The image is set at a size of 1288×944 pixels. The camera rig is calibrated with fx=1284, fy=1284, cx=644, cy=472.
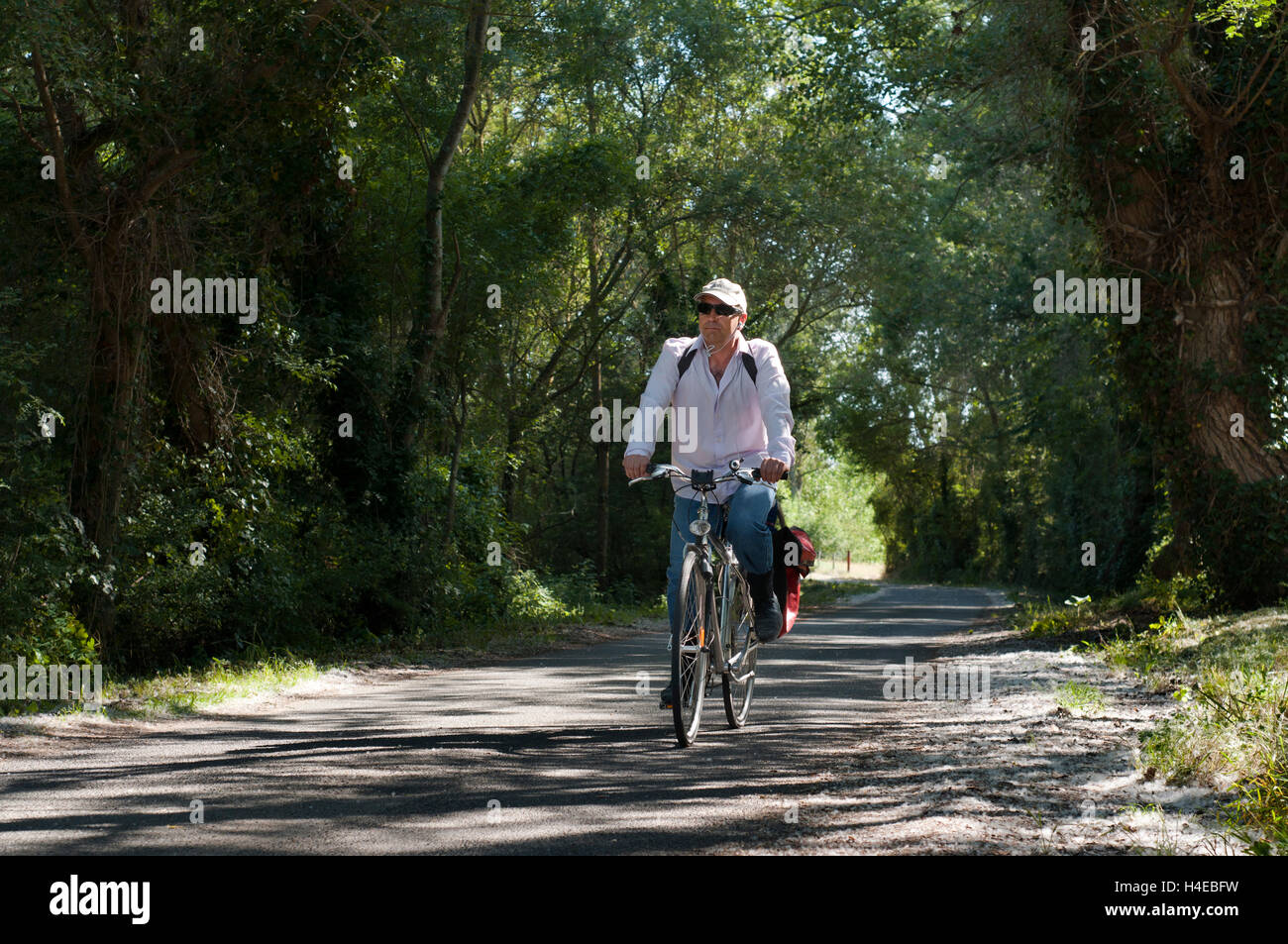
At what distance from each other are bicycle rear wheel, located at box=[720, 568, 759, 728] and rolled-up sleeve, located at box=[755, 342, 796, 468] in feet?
2.80

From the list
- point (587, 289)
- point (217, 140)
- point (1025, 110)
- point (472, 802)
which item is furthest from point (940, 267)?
point (472, 802)

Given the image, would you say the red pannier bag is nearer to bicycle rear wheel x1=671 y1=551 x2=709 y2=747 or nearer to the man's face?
bicycle rear wheel x1=671 y1=551 x2=709 y2=747

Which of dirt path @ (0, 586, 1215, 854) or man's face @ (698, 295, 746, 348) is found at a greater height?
man's face @ (698, 295, 746, 348)

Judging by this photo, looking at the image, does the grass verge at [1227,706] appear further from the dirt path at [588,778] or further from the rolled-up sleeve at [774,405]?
the rolled-up sleeve at [774,405]

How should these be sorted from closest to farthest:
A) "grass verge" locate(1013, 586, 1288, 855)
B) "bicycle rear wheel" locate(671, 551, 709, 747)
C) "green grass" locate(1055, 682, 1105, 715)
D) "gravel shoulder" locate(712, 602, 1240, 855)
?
1. "gravel shoulder" locate(712, 602, 1240, 855)
2. "grass verge" locate(1013, 586, 1288, 855)
3. "bicycle rear wheel" locate(671, 551, 709, 747)
4. "green grass" locate(1055, 682, 1105, 715)

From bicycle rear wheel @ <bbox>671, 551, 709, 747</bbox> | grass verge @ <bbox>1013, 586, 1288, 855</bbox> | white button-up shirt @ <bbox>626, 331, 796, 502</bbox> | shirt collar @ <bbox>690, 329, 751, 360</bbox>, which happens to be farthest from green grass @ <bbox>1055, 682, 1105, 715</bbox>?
shirt collar @ <bbox>690, 329, 751, 360</bbox>

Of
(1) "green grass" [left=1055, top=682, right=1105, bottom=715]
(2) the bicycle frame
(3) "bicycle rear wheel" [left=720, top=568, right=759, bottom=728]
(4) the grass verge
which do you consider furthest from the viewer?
(1) "green grass" [left=1055, top=682, right=1105, bottom=715]

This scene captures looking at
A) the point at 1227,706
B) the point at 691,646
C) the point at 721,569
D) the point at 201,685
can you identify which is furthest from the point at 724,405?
the point at 201,685

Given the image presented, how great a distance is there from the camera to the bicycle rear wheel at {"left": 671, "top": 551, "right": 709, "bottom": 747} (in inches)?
273

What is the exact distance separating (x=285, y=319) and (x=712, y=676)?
372 inches

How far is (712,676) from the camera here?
7484 millimetres

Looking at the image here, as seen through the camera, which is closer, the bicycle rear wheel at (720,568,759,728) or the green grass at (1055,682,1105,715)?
the bicycle rear wheel at (720,568,759,728)

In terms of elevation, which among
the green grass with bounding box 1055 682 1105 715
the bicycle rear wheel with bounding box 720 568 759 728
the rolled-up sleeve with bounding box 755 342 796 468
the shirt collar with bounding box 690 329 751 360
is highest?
the shirt collar with bounding box 690 329 751 360

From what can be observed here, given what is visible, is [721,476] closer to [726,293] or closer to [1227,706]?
[726,293]
